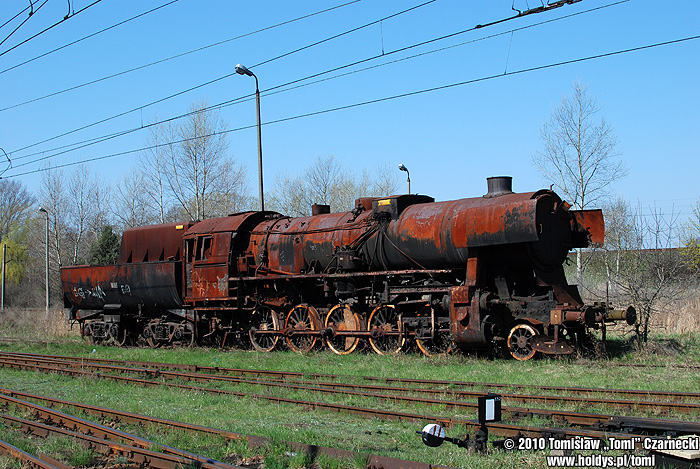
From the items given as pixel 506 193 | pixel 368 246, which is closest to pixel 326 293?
pixel 368 246

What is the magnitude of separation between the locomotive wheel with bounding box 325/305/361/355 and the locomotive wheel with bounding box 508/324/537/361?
3.83 m

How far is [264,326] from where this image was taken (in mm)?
A: 18000

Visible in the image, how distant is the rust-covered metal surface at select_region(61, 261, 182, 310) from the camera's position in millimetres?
19453

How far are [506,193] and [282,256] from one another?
6456 mm

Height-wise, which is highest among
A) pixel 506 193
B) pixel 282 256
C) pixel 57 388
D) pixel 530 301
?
pixel 506 193

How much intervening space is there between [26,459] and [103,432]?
1168mm

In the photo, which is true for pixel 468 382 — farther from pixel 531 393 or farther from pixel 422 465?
→ pixel 422 465

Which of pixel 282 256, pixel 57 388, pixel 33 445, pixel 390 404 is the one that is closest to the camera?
pixel 33 445

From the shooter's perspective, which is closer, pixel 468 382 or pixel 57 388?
pixel 468 382

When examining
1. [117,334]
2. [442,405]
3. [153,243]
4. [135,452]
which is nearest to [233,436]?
[135,452]

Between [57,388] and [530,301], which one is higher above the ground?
[530,301]

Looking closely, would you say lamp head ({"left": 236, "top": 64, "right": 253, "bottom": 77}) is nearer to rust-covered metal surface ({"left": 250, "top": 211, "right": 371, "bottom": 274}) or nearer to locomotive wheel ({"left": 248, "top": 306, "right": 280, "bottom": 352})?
rust-covered metal surface ({"left": 250, "top": 211, "right": 371, "bottom": 274})

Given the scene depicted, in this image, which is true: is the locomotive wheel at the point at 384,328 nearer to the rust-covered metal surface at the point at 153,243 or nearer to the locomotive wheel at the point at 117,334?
the rust-covered metal surface at the point at 153,243

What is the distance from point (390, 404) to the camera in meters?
9.93
